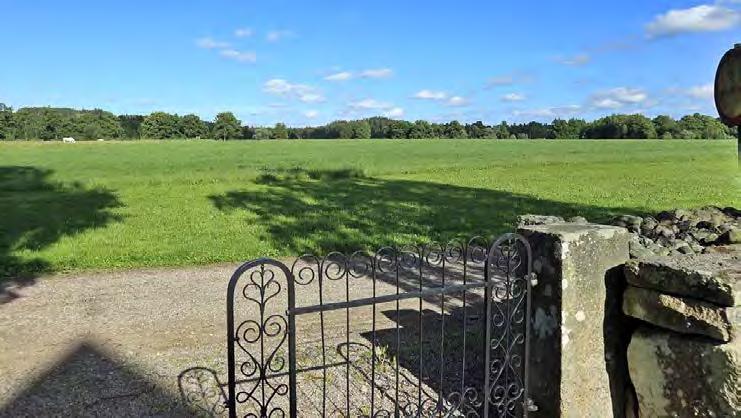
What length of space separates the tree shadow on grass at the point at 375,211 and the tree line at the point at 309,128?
192 feet

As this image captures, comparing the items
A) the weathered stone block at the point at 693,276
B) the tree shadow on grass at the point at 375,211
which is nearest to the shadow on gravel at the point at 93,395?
the weathered stone block at the point at 693,276

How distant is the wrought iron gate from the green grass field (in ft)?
13.2

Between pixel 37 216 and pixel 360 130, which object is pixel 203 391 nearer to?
pixel 37 216

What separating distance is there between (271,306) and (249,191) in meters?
15.3

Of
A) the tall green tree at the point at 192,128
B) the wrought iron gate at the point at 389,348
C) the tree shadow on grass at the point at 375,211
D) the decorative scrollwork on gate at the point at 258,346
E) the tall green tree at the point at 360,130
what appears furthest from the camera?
the tall green tree at the point at 192,128

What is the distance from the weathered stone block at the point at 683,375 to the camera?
3.05 meters

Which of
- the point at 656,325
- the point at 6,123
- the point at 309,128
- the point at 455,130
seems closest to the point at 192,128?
the point at 309,128

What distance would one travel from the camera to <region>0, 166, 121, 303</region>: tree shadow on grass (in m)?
9.95

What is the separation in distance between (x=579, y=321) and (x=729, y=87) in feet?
9.98

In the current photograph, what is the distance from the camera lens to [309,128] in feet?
299

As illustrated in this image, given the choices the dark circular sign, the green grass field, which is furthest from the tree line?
the dark circular sign

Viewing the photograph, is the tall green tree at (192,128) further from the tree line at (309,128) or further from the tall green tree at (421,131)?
the tall green tree at (421,131)

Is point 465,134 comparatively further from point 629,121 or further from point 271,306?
point 271,306

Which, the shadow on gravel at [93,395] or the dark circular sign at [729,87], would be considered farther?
the dark circular sign at [729,87]
